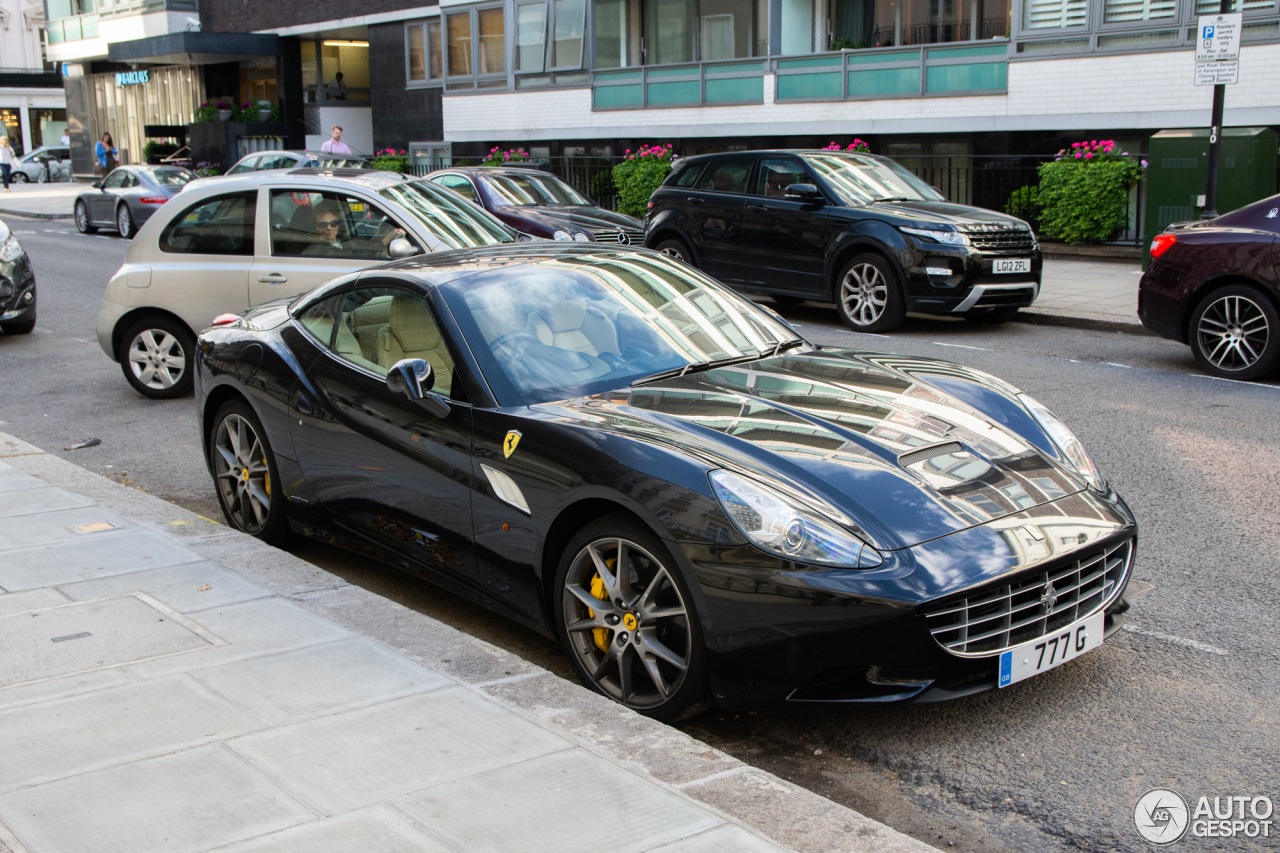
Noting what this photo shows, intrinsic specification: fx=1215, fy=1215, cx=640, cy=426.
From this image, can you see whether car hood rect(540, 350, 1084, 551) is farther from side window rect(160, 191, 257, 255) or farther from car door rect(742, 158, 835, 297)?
car door rect(742, 158, 835, 297)

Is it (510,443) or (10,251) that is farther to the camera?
(10,251)

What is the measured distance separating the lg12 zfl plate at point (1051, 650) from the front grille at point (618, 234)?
440 inches

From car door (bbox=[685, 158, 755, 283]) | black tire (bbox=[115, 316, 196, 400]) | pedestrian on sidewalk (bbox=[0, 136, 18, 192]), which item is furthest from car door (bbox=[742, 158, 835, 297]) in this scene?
pedestrian on sidewalk (bbox=[0, 136, 18, 192])

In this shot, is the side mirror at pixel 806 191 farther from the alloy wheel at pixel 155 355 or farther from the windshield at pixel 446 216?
the alloy wheel at pixel 155 355

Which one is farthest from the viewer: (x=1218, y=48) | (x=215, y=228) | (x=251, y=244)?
(x=1218, y=48)

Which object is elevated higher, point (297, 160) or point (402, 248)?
point (297, 160)

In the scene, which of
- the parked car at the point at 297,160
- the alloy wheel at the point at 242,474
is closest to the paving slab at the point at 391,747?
the alloy wheel at the point at 242,474

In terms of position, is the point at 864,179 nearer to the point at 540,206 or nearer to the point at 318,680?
the point at 540,206

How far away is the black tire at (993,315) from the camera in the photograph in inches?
510

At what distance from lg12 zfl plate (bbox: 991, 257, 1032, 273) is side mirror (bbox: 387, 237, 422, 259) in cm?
613

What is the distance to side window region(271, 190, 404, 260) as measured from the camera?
29.3 feet

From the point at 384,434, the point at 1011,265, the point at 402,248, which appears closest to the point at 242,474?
the point at 384,434

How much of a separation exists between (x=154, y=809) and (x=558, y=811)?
1.03 metres

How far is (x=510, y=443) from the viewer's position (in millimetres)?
4371
